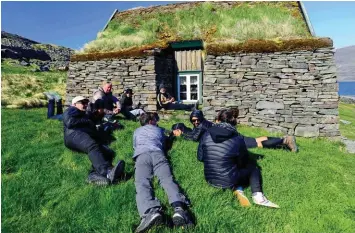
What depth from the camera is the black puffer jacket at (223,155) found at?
5.47 meters

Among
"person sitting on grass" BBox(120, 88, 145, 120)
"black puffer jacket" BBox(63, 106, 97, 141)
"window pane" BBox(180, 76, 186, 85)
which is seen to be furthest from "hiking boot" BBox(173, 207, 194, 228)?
"window pane" BBox(180, 76, 186, 85)

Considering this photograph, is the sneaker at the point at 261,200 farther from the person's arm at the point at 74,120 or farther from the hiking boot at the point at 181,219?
the person's arm at the point at 74,120

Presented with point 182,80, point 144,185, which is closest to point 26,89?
point 182,80

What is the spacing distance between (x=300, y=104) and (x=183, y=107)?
16.2 ft

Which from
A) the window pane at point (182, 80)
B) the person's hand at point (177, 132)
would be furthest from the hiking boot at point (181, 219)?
A: the window pane at point (182, 80)

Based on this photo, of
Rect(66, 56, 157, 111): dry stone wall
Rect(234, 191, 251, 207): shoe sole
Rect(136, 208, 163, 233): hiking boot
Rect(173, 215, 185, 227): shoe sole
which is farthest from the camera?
Rect(66, 56, 157, 111): dry stone wall

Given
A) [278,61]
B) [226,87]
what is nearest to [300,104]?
[278,61]

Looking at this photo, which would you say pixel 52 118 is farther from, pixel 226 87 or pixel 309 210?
pixel 309 210

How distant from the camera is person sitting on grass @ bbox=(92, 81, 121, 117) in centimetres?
935

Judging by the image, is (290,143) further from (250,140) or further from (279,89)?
(279,89)

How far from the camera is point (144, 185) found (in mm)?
4902

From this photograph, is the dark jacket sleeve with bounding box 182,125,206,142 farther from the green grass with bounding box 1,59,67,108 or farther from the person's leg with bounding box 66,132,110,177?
the green grass with bounding box 1,59,67,108

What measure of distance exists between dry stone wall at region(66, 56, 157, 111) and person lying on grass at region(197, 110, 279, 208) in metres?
8.06

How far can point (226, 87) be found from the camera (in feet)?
39.2
